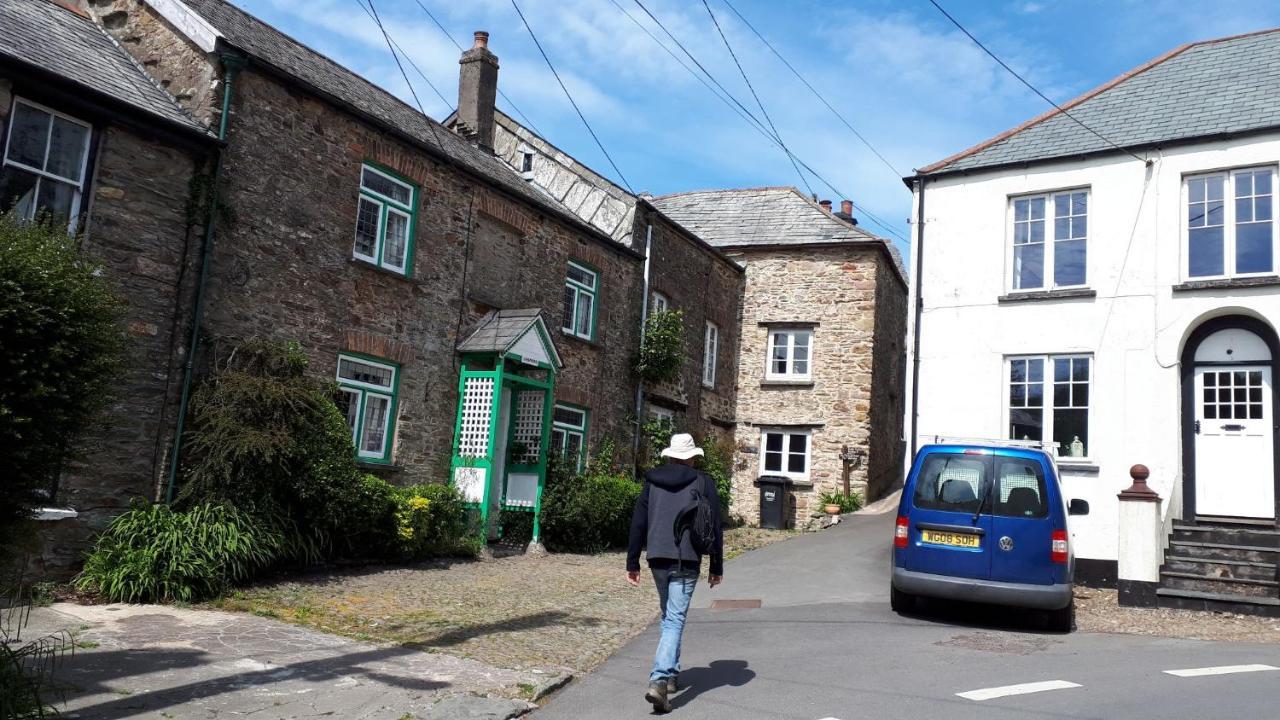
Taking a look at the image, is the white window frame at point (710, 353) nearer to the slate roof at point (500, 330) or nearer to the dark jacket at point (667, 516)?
the slate roof at point (500, 330)

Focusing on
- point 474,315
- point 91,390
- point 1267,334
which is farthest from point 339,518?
point 1267,334

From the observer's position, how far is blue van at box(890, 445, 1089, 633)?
10.2 meters

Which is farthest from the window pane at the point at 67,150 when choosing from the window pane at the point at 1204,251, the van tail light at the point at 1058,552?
the window pane at the point at 1204,251

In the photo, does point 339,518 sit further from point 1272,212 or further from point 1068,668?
point 1272,212

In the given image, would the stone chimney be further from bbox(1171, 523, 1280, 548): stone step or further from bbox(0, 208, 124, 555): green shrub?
bbox(0, 208, 124, 555): green shrub

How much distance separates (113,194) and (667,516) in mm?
7391

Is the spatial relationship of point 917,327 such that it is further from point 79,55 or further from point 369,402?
point 79,55

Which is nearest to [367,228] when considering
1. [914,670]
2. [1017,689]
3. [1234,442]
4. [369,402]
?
[369,402]

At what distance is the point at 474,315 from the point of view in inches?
626

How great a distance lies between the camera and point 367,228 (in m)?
14.2

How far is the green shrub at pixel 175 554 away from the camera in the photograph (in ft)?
31.8

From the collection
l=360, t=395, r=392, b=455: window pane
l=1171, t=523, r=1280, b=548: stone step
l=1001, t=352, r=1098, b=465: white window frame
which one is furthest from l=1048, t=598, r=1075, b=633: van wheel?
l=360, t=395, r=392, b=455: window pane

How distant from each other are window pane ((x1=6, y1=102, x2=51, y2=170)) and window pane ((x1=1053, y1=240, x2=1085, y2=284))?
13.2m

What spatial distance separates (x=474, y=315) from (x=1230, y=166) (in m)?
11.1
